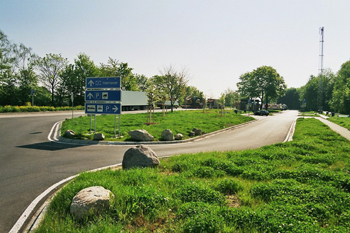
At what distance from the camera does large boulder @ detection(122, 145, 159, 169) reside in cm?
712

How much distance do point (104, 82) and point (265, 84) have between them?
235 feet

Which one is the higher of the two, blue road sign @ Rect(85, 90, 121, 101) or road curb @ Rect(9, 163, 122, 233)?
blue road sign @ Rect(85, 90, 121, 101)

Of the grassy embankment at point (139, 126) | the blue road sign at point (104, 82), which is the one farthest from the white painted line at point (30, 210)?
the blue road sign at point (104, 82)

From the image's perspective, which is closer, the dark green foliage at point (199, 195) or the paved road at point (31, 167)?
the dark green foliage at point (199, 195)

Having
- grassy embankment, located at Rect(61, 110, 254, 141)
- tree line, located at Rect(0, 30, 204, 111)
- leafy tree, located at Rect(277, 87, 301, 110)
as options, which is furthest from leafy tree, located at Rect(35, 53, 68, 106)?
leafy tree, located at Rect(277, 87, 301, 110)

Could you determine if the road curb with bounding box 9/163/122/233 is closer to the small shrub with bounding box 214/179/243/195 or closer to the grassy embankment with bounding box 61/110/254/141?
the small shrub with bounding box 214/179/243/195

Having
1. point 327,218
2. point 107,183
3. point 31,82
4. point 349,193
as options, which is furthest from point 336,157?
point 31,82

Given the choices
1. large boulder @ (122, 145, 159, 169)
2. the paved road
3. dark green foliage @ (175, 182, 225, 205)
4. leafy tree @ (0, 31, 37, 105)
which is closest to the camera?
dark green foliage @ (175, 182, 225, 205)

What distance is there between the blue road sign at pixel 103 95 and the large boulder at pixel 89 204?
1178cm

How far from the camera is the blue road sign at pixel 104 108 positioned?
15.5 metres

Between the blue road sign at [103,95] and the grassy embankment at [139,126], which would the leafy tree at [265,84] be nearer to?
the grassy embankment at [139,126]

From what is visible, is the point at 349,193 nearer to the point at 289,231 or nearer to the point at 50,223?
the point at 289,231

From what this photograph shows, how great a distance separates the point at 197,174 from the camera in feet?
21.9

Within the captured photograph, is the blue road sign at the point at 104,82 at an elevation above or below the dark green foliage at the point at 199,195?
above
